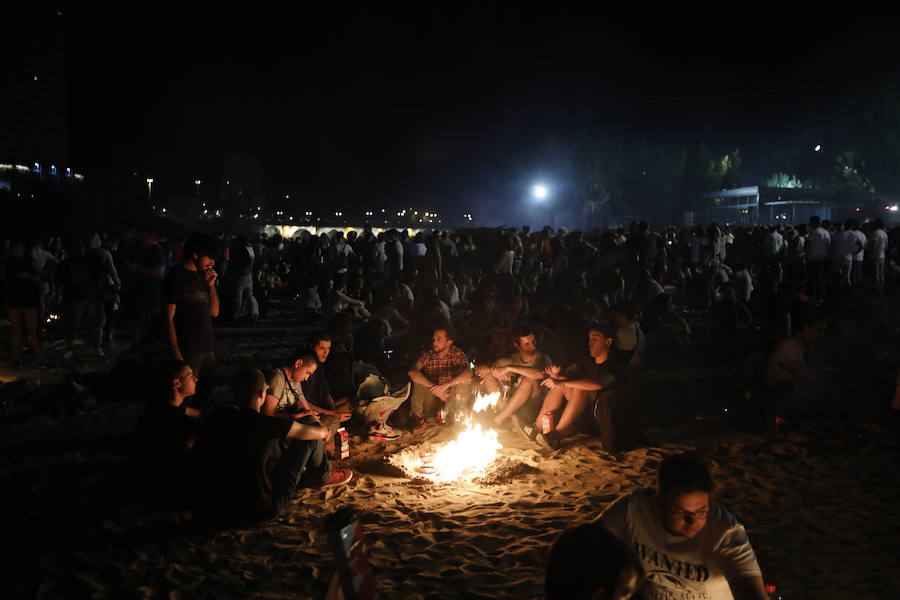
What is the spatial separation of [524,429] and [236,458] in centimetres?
353

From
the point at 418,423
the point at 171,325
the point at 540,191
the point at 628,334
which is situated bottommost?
the point at 418,423


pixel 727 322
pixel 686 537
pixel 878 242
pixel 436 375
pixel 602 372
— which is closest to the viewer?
pixel 686 537

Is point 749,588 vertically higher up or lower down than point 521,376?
lower down

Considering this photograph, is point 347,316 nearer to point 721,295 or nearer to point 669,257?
point 721,295

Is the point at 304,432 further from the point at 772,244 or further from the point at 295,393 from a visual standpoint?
the point at 772,244

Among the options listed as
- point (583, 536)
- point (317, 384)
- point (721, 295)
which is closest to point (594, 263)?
point (721, 295)

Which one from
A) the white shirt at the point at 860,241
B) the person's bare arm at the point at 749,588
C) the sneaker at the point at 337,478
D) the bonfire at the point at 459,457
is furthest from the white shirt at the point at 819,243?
the person's bare arm at the point at 749,588

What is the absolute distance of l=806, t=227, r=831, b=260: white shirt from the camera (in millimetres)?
16016

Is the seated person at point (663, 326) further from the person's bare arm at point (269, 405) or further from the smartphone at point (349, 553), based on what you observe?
the smartphone at point (349, 553)

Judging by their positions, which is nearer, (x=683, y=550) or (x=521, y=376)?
(x=683, y=550)

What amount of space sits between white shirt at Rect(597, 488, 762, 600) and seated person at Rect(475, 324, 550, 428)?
14.6 ft

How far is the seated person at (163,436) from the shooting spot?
548cm

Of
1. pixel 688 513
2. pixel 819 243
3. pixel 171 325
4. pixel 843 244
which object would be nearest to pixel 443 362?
pixel 171 325

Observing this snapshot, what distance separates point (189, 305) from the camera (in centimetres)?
643
